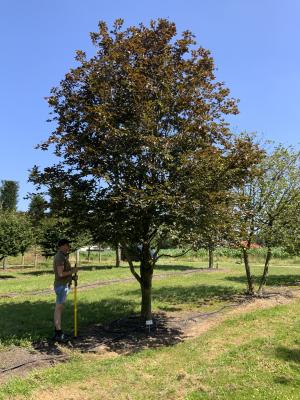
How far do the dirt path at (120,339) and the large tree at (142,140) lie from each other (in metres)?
1.83

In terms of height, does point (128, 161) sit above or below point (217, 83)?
below

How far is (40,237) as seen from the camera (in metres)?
28.3

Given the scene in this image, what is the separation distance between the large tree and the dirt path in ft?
5.99

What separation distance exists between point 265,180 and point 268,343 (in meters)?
7.41

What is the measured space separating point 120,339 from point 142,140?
405 centimetres

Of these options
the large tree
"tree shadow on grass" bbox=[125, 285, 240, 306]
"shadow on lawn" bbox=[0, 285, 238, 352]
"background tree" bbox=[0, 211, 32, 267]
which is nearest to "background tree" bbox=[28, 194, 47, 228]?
the large tree

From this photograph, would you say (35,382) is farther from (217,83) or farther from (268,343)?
(217,83)

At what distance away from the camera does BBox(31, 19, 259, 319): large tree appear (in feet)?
27.7

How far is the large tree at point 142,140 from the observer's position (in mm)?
8445

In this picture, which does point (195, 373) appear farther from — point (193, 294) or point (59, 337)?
point (193, 294)

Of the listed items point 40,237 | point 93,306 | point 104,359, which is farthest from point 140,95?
point 40,237

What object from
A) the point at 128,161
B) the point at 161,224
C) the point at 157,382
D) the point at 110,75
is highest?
the point at 110,75

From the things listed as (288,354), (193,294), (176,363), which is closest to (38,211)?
(176,363)

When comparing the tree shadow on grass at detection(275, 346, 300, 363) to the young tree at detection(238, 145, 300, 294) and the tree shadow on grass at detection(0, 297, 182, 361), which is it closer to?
the tree shadow on grass at detection(0, 297, 182, 361)
